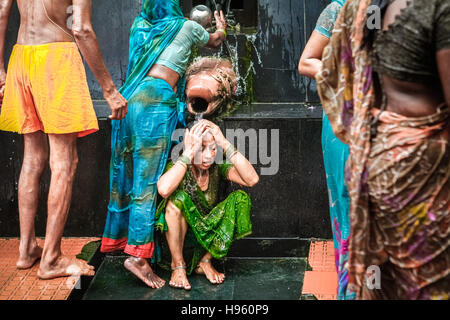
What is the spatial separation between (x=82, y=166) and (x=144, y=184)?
0.93 meters

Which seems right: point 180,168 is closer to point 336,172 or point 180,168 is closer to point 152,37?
point 152,37

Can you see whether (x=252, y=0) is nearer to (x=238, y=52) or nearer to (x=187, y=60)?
(x=238, y=52)

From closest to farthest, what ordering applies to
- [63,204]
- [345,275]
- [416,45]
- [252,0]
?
[416,45], [345,275], [63,204], [252,0]

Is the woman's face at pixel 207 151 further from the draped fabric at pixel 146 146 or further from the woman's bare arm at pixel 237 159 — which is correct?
the draped fabric at pixel 146 146

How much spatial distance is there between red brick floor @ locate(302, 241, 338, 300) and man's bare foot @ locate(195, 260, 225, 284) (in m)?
0.60

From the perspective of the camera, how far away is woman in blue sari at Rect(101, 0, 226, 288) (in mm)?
4699

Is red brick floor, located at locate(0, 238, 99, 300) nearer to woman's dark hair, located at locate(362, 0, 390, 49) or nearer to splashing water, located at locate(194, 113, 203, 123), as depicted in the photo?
splashing water, located at locate(194, 113, 203, 123)

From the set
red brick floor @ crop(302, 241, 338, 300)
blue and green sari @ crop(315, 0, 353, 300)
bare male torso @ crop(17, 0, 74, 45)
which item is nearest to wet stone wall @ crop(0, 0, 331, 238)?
red brick floor @ crop(302, 241, 338, 300)

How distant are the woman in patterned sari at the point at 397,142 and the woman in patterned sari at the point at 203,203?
1.70 m

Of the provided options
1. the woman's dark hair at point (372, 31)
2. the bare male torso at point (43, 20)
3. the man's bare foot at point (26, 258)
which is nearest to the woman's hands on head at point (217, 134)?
the bare male torso at point (43, 20)

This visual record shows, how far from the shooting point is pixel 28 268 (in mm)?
4836

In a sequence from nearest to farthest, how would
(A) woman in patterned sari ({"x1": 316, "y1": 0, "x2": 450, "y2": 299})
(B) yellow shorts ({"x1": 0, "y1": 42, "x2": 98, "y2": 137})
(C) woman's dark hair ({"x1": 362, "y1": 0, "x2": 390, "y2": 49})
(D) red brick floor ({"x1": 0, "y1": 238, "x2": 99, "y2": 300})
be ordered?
(A) woman in patterned sari ({"x1": 316, "y1": 0, "x2": 450, "y2": 299}), (C) woman's dark hair ({"x1": 362, "y1": 0, "x2": 390, "y2": 49}), (D) red brick floor ({"x1": 0, "y1": 238, "x2": 99, "y2": 300}), (B) yellow shorts ({"x1": 0, "y1": 42, "x2": 98, "y2": 137})

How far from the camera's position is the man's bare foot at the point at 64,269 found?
4.64m

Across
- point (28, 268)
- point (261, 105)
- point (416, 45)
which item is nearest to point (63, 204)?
point (28, 268)
